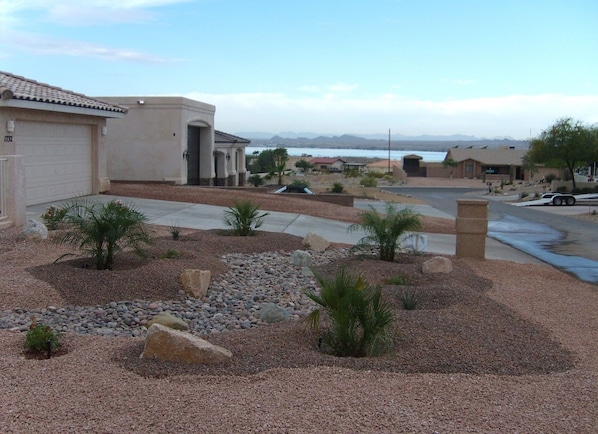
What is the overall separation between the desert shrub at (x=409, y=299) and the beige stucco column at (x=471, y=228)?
5.18m

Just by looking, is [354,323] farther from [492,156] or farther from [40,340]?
[492,156]

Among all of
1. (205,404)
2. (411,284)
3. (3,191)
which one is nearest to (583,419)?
(205,404)

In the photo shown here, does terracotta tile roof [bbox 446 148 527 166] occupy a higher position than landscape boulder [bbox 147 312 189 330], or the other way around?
terracotta tile roof [bbox 446 148 527 166]

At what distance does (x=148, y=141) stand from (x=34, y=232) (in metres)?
20.8

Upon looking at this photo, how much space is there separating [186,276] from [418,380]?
513 centimetres

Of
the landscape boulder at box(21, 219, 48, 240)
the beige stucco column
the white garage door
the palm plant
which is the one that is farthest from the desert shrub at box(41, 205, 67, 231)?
the beige stucco column

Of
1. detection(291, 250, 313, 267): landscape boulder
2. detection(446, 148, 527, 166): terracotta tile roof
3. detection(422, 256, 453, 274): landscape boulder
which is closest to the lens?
detection(422, 256, 453, 274): landscape boulder

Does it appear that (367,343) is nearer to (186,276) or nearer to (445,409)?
(445,409)

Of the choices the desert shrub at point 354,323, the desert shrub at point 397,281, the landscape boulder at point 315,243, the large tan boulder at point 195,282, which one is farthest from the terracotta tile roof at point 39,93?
the desert shrub at point 354,323

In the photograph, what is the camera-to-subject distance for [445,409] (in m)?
5.69

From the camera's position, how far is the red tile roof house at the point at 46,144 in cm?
1473

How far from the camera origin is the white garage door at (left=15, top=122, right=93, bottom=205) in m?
19.9

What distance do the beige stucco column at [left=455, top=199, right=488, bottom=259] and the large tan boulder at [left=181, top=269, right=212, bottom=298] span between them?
22.3 feet

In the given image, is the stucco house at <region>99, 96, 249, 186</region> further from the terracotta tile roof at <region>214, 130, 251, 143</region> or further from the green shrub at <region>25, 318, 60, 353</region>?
the green shrub at <region>25, 318, 60, 353</region>
